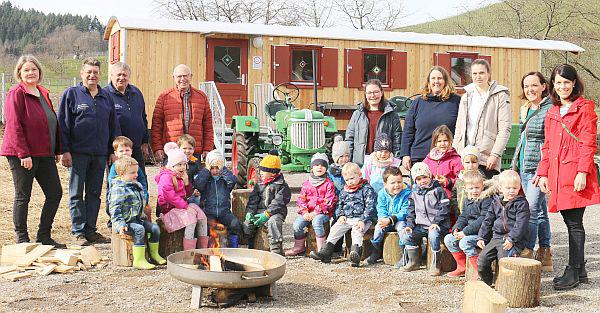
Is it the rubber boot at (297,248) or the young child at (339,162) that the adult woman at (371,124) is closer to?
the young child at (339,162)

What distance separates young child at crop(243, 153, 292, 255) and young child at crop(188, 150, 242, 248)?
164 millimetres

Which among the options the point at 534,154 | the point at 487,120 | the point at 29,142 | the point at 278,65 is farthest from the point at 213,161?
→ the point at 278,65

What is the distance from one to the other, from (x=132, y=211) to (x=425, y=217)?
253 centimetres

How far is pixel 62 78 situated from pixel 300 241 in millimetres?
43164

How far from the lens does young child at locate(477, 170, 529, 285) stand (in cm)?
532

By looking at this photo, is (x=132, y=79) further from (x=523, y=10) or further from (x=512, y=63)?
(x=523, y=10)

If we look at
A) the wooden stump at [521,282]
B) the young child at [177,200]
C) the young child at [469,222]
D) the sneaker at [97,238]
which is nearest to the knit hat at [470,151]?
the young child at [469,222]

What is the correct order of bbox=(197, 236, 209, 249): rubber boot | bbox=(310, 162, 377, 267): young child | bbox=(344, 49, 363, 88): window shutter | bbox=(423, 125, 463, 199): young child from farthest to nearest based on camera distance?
1. bbox=(344, 49, 363, 88): window shutter
2. bbox=(197, 236, 209, 249): rubber boot
3. bbox=(310, 162, 377, 267): young child
4. bbox=(423, 125, 463, 199): young child

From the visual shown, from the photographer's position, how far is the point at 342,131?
15.7 metres

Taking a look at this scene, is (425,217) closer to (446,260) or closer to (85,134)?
(446,260)

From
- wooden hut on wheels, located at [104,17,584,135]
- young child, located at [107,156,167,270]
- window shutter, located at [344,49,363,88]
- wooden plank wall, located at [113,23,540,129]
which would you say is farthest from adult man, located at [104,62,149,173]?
window shutter, located at [344,49,363,88]

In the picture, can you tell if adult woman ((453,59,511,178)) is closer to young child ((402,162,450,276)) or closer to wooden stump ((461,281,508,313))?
young child ((402,162,450,276))

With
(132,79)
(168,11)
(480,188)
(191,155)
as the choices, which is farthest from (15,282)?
(168,11)

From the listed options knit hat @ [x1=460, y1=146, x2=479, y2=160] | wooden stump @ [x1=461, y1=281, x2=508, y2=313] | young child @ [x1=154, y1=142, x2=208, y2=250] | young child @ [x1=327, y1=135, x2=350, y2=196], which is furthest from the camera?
young child @ [x1=327, y1=135, x2=350, y2=196]
